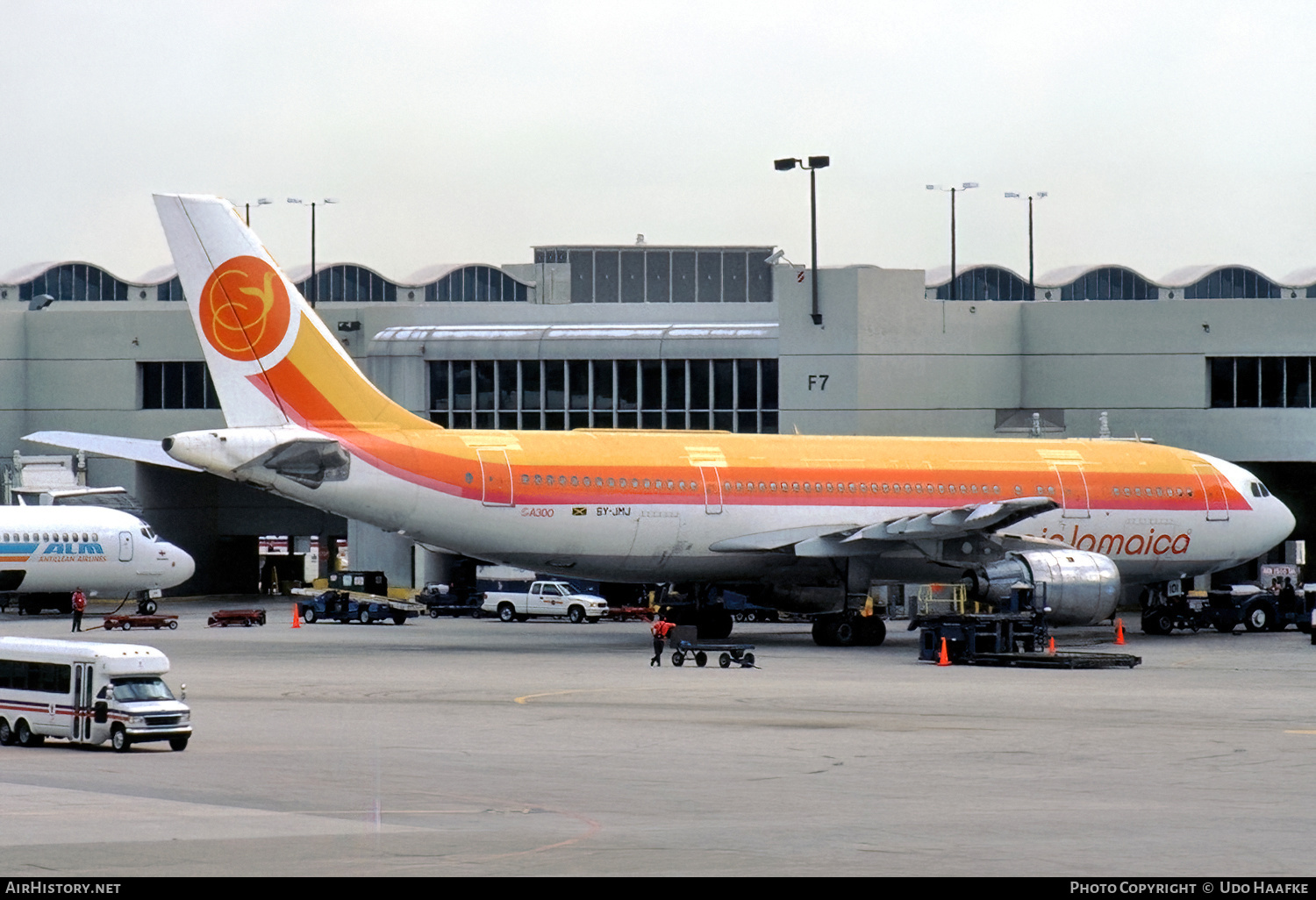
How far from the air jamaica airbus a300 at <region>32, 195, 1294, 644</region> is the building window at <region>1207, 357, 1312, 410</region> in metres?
17.5

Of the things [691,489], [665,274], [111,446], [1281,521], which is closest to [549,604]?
[111,446]

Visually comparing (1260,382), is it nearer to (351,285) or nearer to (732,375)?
(732,375)

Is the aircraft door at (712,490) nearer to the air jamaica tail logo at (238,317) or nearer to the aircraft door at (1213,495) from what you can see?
the air jamaica tail logo at (238,317)

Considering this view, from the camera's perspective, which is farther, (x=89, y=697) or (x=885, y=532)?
(x=885, y=532)

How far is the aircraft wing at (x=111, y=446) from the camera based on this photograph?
7219 cm

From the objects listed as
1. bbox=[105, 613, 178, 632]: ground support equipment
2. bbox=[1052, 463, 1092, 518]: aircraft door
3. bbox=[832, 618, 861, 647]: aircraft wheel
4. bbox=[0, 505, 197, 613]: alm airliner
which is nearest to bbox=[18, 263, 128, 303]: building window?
bbox=[0, 505, 197, 613]: alm airliner

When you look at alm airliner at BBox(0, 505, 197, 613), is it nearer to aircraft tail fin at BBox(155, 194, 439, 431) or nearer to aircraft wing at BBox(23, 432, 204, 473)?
aircraft wing at BBox(23, 432, 204, 473)

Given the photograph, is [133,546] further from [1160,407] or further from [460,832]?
[460,832]

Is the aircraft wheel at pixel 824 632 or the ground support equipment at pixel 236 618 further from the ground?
the aircraft wheel at pixel 824 632

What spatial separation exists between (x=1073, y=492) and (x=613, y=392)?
2783 centimetres

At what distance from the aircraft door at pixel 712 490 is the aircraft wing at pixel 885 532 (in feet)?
3.00

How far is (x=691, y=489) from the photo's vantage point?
46.3 meters

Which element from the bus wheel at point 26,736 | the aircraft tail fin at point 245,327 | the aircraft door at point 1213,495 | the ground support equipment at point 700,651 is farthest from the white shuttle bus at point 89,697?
the aircraft door at point 1213,495

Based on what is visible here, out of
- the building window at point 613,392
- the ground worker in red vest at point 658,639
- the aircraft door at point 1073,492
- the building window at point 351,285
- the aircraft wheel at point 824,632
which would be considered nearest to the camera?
the ground worker in red vest at point 658,639
